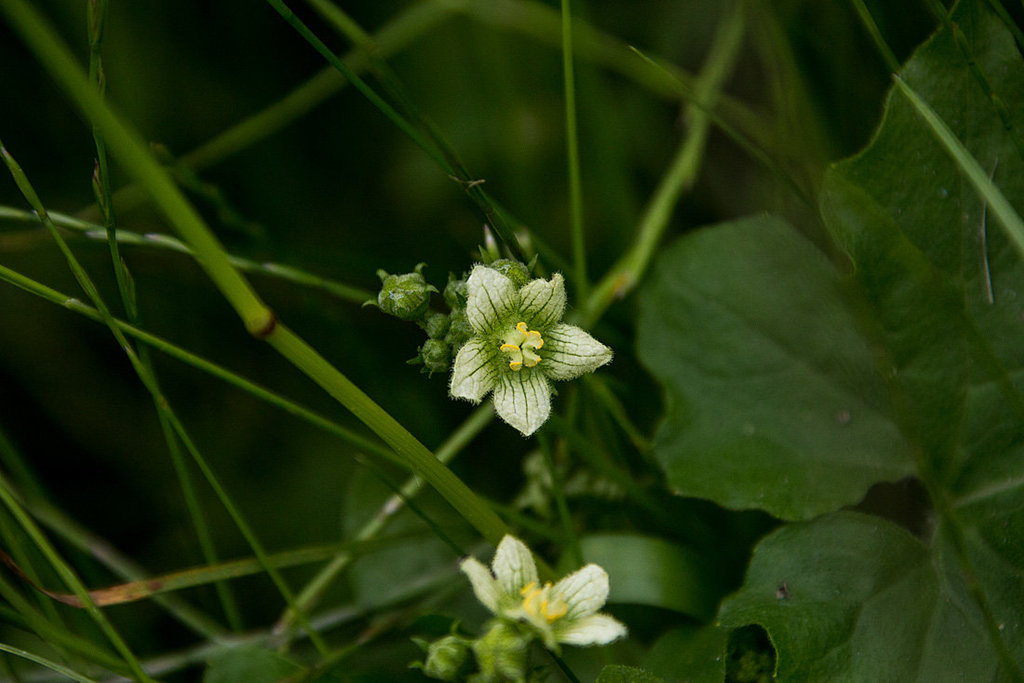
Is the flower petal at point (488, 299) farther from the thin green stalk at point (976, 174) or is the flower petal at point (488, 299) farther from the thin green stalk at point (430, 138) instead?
the thin green stalk at point (976, 174)

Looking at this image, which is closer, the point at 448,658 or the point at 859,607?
the point at 448,658

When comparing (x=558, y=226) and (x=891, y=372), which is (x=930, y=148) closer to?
(x=891, y=372)

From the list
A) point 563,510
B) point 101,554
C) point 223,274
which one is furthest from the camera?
point 101,554

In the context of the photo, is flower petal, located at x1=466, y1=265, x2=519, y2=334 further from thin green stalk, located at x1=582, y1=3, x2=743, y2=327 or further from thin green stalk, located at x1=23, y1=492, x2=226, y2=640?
thin green stalk, located at x1=23, y1=492, x2=226, y2=640

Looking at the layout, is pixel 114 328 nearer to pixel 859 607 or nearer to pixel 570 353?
pixel 570 353

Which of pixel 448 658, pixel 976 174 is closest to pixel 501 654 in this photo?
pixel 448 658

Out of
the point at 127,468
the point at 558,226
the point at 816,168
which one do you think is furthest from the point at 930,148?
the point at 127,468
